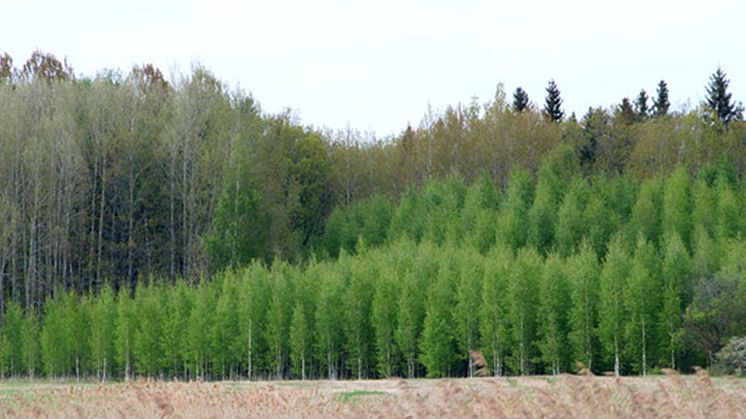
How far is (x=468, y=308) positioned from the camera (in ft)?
145

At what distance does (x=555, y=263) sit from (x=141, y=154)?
2903 centimetres

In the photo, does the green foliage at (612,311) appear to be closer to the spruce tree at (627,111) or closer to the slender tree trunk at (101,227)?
the slender tree trunk at (101,227)

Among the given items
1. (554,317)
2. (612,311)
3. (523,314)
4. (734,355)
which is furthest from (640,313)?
(734,355)

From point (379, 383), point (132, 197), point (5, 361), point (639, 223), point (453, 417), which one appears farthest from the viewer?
point (132, 197)

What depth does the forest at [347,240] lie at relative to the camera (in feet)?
144

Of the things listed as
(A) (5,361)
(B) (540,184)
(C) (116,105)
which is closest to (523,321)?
(B) (540,184)

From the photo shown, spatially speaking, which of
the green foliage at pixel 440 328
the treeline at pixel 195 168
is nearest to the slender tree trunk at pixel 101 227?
the treeline at pixel 195 168

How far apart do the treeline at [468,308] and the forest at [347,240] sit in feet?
0.39

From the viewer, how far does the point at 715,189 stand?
198 feet

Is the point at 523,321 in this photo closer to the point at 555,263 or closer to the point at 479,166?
the point at 555,263

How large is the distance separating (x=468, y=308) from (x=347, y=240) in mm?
23504

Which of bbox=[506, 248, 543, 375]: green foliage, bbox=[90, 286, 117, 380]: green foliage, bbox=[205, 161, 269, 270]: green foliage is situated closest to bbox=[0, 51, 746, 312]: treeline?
bbox=[205, 161, 269, 270]: green foliage

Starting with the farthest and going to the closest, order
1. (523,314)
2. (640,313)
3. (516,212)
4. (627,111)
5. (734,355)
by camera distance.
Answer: (627,111), (516,212), (523,314), (640,313), (734,355)

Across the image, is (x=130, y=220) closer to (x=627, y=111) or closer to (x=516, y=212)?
(x=516, y=212)
